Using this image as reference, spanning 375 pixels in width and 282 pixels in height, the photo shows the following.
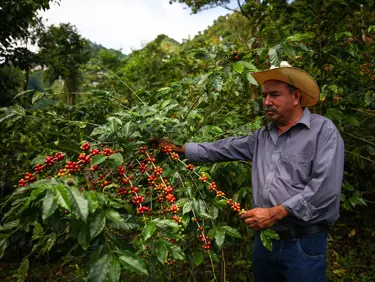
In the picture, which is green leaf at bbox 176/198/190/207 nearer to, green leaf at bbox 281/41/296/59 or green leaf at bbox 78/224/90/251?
green leaf at bbox 78/224/90/251

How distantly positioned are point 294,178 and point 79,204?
1299 mm

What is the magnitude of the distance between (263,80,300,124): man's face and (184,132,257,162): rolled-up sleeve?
26 cm

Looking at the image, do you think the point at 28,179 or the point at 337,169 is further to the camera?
the point at 337,169

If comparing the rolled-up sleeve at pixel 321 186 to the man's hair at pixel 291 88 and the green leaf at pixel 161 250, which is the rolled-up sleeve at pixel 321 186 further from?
the green leaf at pixel 161 250

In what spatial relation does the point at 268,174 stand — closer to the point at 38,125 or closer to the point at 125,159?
the point at 125,159

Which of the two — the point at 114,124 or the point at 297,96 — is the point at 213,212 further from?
the point at 297,96

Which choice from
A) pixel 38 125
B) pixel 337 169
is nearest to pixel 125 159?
pixel 337 169

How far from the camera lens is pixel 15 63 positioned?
20.4 ft

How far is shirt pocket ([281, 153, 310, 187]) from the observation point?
1.79 metres

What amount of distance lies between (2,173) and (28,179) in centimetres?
325

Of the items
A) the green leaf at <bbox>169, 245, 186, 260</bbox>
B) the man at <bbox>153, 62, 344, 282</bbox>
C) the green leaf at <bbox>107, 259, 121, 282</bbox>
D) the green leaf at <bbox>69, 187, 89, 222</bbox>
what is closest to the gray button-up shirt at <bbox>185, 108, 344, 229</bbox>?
the man at <bbox>153, 62, 344, 282</bbox>

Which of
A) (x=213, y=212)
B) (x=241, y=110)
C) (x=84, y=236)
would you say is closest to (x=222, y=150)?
(x=213, y=212)

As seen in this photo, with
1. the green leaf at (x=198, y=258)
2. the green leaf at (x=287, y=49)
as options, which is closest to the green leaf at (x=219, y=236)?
the green leaf at (x=198, y=258)

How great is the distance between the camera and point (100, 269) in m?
1.04
